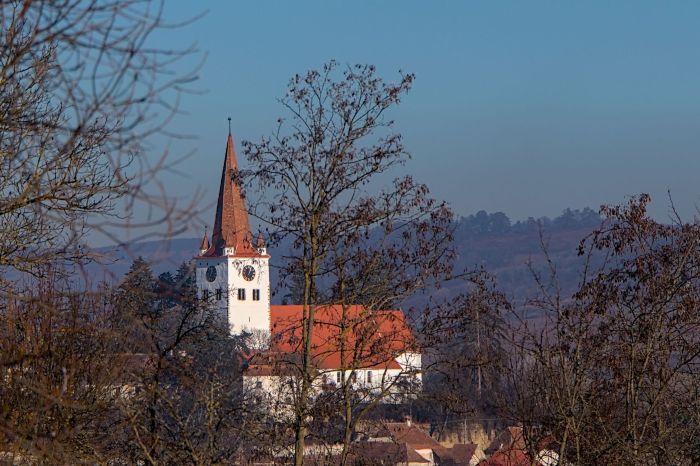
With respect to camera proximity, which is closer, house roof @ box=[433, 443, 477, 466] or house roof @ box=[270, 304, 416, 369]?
house roof @ box=[270, 304, 416, 369]

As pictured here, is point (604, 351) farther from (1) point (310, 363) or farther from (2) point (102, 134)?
(2) point (102, 134)

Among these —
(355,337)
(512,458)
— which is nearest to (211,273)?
(512,458)

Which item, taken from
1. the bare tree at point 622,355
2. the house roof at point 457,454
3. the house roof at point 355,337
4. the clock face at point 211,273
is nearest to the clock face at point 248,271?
the house roof at point 355,337

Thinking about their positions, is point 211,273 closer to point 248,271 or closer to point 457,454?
point 457,454

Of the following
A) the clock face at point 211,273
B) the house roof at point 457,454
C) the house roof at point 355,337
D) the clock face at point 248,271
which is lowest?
the house roof at point 457,454

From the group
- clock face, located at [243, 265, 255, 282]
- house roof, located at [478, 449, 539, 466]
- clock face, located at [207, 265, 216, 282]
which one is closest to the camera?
house roof, located at [478, 449, 539, 466]

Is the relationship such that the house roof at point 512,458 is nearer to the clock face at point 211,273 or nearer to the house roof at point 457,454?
the house roof at point 457,454

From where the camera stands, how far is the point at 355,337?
15.0 meters

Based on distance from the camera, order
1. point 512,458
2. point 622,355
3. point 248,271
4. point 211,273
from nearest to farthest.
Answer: point 622,355
point 512,458
point 248,271
point 211,273

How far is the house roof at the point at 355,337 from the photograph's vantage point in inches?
571

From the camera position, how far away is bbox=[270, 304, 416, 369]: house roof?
14.5 metres

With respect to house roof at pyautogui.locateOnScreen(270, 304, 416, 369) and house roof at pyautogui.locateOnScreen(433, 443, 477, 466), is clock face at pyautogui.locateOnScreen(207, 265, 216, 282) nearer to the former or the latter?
house roof at pyautogui.locateOnScreen(433, 443, 477, 466)

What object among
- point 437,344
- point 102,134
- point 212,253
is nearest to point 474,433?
point 437,344

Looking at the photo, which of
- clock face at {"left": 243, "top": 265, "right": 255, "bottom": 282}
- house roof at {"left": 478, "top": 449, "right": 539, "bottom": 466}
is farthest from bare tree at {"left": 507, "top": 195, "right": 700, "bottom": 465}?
clock face at {"left": 243, "top": 265, "right": 255, "bottom": 282}
